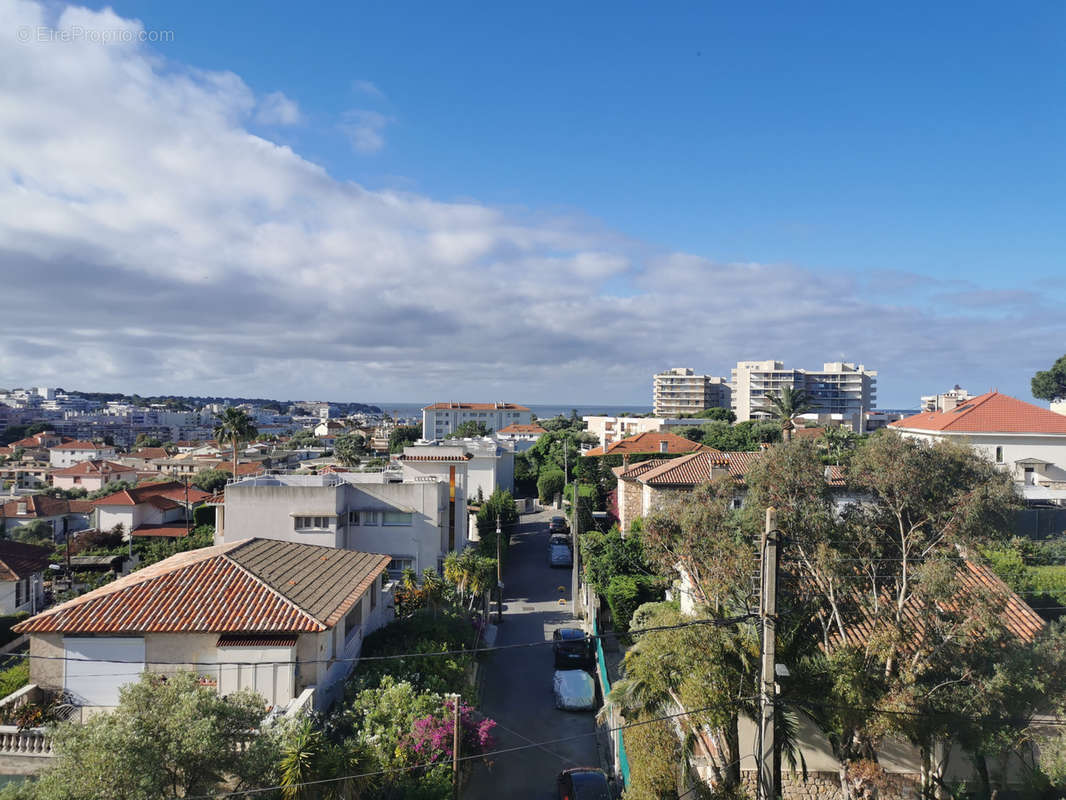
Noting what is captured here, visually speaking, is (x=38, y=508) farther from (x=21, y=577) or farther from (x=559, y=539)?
(x=559, y=539)

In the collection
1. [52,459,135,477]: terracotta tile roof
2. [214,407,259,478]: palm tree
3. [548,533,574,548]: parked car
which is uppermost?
[214,407,259,478]: palm tree

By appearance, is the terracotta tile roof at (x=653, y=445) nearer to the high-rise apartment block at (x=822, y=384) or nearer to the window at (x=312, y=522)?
the window at (x=312, y=522)

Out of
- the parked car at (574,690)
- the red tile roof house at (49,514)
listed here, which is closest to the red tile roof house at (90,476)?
the red tile roof house at (49,514)

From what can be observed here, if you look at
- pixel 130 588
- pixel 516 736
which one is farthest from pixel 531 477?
pixel 130 588

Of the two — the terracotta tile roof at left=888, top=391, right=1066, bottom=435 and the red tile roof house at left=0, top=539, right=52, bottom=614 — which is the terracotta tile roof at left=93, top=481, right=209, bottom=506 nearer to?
the red tile roof house at left=0, top=539, right=52, bottom=614

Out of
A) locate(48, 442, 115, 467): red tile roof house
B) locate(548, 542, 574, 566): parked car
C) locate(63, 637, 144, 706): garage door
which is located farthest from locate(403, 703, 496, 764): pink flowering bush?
locate(48, 442, 115, 467): red tile roof house

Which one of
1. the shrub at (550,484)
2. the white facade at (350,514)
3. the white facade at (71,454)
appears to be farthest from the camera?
the white facade at (71,454)
